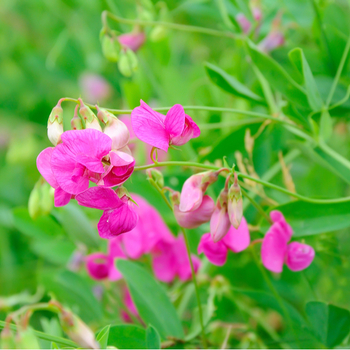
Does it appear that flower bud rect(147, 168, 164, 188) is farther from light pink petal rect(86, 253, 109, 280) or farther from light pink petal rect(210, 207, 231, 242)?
light pink petal rect(86, 253, 109, 280)

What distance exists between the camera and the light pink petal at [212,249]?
51cm

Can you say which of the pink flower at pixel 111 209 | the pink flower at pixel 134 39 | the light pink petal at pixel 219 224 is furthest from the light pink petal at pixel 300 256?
the pink flower at pixel 134 39

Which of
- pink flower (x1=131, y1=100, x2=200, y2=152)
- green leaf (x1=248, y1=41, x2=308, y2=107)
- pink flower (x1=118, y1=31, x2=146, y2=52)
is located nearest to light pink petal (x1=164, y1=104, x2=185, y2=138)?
pink flower (x1=131, y1=100, x2=200, y2=152)

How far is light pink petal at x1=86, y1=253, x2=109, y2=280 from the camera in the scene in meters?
0.68

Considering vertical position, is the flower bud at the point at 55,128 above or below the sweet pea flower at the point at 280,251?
above

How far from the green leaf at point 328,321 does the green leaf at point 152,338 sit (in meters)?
0.20

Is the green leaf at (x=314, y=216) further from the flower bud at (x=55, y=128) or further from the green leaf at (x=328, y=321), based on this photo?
the flower bud at (x=55, y=128)

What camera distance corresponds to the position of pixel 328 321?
21.3 inches

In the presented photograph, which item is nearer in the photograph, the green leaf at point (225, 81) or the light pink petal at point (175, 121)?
the light pink petal at point (175, 121)

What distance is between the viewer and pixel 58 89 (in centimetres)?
142

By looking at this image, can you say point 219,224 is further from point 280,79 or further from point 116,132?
point 280,79

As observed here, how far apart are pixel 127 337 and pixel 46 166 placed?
0.77 ft

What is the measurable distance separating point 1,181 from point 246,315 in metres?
0.84

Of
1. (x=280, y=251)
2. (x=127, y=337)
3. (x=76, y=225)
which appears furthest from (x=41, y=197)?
(x=280, y=251)
